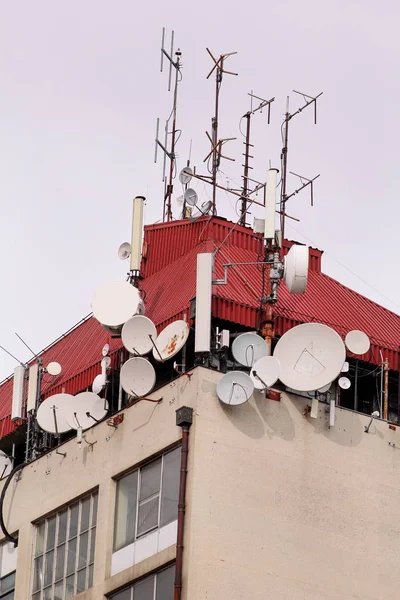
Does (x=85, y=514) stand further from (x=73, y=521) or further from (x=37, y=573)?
(x=37, y=573)

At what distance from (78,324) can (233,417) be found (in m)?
16.1

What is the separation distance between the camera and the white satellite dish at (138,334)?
57.4 m

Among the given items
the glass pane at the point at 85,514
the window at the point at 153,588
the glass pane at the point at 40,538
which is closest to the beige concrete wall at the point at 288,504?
the window at the point at 153,588

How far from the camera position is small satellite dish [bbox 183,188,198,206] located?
6406 cm

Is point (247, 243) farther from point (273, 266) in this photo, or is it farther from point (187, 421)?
point (187, 421)

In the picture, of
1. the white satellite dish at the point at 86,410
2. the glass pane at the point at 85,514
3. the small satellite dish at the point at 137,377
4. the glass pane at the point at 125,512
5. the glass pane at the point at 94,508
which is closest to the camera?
the glass pane at the point at 125,512

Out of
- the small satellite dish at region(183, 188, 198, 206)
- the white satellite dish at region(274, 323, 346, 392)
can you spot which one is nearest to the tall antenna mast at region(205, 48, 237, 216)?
the small satellite dish at region(183, 188, 198, 206)

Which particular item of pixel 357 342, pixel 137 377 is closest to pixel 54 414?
pixel 137 377

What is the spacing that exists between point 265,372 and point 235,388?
1.26 metres

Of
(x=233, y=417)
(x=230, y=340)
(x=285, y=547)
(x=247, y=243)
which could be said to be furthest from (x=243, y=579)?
(x=247, y=243)

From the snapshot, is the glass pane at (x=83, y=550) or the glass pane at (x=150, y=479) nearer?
the glass pane at (x=150, y=479)

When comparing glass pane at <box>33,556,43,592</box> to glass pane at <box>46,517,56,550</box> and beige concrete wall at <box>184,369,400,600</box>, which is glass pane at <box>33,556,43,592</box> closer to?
glass pane at <box>46,517,56,550</box>

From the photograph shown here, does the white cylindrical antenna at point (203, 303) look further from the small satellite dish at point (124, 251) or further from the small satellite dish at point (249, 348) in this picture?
the small satellite dish at point (124, 251)

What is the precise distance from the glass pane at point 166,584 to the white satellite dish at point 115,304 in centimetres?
978
